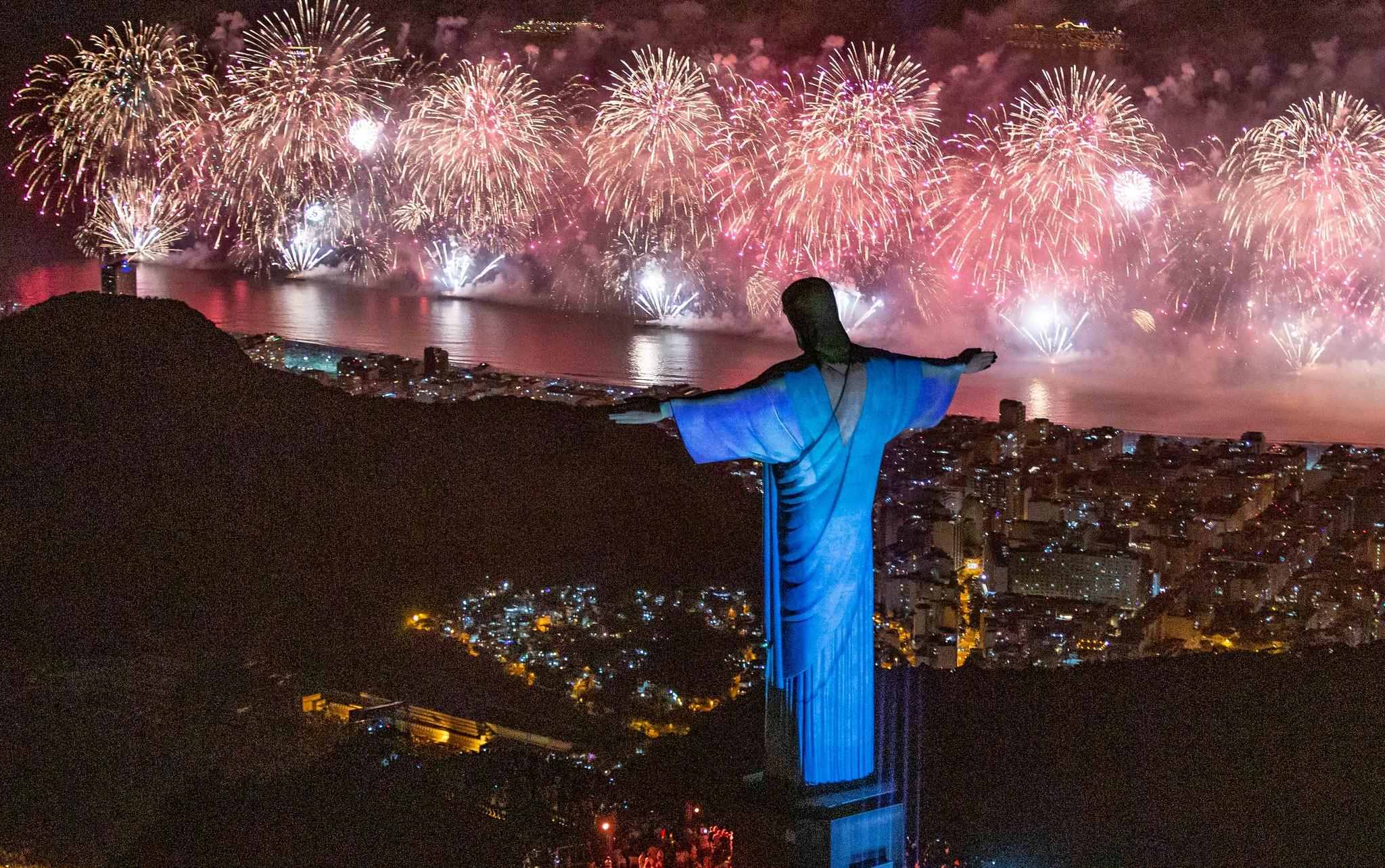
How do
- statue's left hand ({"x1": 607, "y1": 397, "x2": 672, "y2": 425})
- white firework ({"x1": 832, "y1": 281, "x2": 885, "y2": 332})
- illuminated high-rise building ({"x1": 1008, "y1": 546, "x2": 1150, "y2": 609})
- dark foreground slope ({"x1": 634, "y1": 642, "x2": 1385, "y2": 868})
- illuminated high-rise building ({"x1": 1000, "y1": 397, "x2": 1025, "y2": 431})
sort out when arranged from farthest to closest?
white firework ({"x1": 832, "y1": 281, "x2": 885, "y2": 332}) < illuminated high-rise building ({"x1": 1000, "y1": 397, "x2": 1025, "y2": 431}) < illuminated high-rise building ({"x1": 1008, "y1": 546, "x2": 1150, "y2": 609}) < dark foreground slope ({"x1": 634, "y1": 642, "x2": 1385, "y2": 868}) < statue's left hand ({"x1": 607, "y1": 397, "x2": 672, "y2": 425})

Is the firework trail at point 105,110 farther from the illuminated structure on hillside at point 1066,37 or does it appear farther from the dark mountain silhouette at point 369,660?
the illuminated structure on hillside at point 1066,37

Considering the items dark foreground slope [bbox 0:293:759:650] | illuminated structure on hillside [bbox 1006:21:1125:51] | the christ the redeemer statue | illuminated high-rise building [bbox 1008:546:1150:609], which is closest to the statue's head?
the christ the redeemer statue

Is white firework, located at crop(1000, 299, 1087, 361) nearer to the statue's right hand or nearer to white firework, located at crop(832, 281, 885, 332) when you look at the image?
white firework, located at crop(832, 281, 885, 332)

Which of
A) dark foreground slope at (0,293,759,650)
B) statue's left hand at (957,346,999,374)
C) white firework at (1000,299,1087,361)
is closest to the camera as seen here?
statue's left hand at (957,346,999,374)

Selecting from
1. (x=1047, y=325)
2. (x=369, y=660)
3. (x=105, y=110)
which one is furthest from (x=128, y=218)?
(x=369, y=660)

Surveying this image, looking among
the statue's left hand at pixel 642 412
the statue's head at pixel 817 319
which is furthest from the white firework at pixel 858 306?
the statue's left hand at pixel 642 412

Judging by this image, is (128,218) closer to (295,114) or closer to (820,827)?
(295,114)
